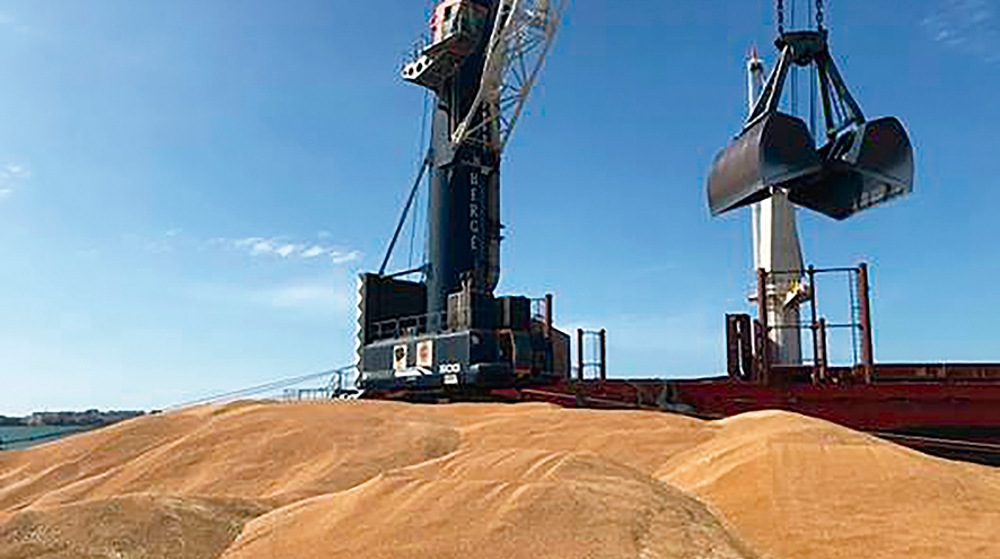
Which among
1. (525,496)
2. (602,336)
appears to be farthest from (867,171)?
(525,496)

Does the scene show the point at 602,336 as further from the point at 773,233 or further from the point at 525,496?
the point at 773,233

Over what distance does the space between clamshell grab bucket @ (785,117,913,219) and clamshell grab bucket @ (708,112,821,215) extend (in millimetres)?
426

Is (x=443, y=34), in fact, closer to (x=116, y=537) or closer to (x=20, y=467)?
(x=20, y=467)

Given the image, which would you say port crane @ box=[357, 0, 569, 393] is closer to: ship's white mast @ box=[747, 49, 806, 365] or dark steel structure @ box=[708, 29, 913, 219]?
dark steel structure @ box=[708, 29, 913, 219]

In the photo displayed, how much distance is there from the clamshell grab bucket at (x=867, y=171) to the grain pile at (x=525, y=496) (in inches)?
263

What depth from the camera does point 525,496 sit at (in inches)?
317

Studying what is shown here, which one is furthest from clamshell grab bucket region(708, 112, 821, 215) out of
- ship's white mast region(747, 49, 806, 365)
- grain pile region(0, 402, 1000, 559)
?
ship's white mast region(747, 49, 806, 365)

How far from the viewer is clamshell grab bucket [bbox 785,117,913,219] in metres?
17.9

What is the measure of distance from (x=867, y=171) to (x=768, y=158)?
2272mm

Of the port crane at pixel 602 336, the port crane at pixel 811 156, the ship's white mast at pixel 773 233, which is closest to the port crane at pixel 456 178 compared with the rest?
the port crane at pixel 602 336

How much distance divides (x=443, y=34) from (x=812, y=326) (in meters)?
18.2

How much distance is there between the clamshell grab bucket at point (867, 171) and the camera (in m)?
17.9

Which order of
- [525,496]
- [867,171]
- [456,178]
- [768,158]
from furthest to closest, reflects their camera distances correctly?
[456,178] < [867,171] < [768,158] < [525,496]

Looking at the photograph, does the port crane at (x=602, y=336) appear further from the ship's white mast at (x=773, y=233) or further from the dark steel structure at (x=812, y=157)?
the ship's white mast at (x=773, y=233)
